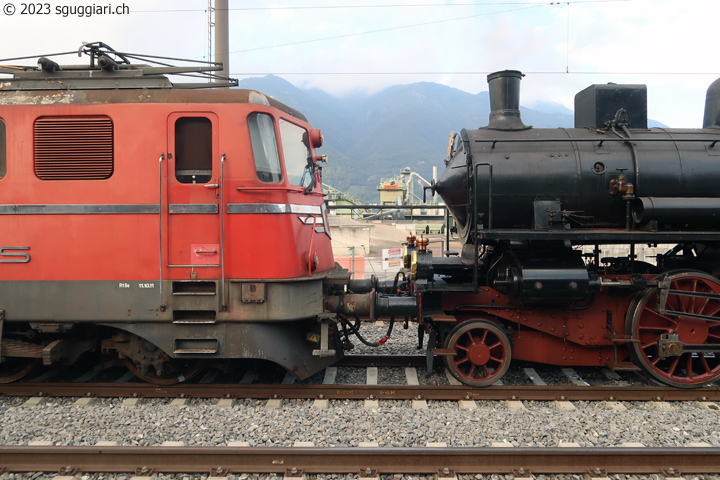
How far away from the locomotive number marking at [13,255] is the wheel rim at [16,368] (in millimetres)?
1426

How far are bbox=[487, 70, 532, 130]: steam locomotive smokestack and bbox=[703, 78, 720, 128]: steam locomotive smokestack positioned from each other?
9.20 feet

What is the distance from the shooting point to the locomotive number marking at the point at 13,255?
5340 millimetres

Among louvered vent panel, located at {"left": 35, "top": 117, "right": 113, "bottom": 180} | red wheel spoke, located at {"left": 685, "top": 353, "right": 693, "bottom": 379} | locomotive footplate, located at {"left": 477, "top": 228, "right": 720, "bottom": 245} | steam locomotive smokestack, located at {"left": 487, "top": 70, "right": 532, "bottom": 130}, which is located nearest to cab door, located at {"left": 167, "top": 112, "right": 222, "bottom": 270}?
louvered vent panel, located at {"left": 35, "top": 117, "right": 113, "bottom": 180}

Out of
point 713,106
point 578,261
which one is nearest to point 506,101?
point 578,261

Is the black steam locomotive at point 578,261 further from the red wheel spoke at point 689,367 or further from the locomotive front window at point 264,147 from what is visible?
the locomotive front window at point 264,147

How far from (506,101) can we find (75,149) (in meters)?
5.95

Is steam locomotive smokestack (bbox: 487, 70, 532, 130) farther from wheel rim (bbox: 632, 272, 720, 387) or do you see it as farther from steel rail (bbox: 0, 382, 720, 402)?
steel rail (bbox: 0, 382, 720, 402)

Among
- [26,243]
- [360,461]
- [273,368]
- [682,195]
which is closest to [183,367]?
[273,368]

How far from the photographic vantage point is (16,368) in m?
6.02

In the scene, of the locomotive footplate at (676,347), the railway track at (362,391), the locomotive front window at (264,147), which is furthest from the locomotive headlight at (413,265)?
the locomotive footplate at (676,347)

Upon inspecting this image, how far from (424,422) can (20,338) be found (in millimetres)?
5121

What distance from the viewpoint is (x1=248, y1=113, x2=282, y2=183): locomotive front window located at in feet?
17.7

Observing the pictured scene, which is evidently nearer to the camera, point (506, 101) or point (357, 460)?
point (357, 460)

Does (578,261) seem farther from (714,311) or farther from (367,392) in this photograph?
(367,392)
